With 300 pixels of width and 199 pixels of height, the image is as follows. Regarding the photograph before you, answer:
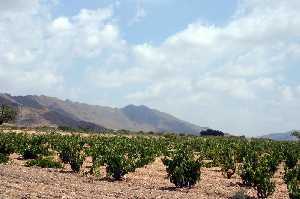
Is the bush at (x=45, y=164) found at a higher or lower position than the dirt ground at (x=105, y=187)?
higher

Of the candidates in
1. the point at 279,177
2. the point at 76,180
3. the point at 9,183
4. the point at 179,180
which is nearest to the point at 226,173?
the point at 279,177

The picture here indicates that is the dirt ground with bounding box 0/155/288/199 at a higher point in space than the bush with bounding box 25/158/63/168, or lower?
lower

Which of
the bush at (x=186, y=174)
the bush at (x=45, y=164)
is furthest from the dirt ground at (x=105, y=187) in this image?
the bush at (x=45, y=164)

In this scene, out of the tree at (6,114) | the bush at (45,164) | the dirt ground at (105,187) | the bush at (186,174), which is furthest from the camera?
the tree at (6,114)

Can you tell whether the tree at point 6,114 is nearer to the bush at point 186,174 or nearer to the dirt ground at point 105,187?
the dirt ground at point 105,187

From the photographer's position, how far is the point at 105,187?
23891 mm

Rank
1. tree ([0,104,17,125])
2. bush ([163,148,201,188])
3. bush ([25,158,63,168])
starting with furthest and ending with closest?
tree ([0,104,17,125]), bush ([25,158,63,168]), bush ([163,148,201,188])

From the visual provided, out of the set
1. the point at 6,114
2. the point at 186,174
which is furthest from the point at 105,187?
the point at 6,114

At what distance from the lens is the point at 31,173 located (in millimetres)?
27891

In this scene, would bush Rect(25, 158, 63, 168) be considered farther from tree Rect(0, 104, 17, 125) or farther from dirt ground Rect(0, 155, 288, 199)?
tree Rect(0, 104, 17, 125)

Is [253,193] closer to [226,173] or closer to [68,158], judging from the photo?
[226,173]

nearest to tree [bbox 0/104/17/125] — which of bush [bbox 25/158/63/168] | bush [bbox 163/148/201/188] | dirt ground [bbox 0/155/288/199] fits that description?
bush [bbox 25/158/63/168]

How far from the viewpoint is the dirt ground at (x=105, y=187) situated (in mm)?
20844

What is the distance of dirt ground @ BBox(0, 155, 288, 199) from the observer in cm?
2084
